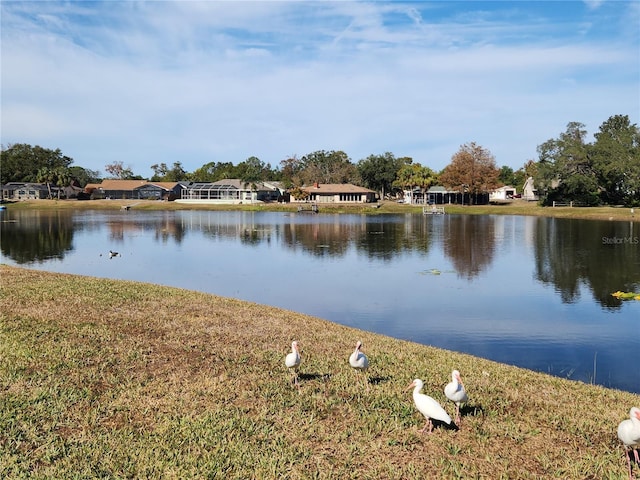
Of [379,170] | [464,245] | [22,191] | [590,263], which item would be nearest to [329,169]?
[379,170]

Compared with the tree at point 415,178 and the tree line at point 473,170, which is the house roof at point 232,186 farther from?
the tree at point 415,178

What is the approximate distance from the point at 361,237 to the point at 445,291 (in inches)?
1139

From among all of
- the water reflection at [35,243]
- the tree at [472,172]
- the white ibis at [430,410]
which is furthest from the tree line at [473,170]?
the white ibis at [430,410]

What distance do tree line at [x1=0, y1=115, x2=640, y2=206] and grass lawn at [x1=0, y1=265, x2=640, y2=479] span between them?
9324 cm

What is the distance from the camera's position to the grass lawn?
6797 millimetres

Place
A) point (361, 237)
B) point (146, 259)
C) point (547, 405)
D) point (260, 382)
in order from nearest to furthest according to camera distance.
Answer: point (547, 405) → point (260, 382) → point (146, 259) → point (361, 237)

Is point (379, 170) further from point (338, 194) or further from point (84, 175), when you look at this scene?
point (84, 175)

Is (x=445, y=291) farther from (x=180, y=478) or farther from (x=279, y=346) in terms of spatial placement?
(x=180, y=478)

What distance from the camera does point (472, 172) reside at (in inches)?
4387

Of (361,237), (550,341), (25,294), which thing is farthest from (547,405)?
(361,237)

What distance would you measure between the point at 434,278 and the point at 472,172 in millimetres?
87428

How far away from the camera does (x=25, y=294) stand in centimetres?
1631

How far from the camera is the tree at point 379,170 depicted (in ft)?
461

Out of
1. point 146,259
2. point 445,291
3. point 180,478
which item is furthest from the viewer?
point 146,259
